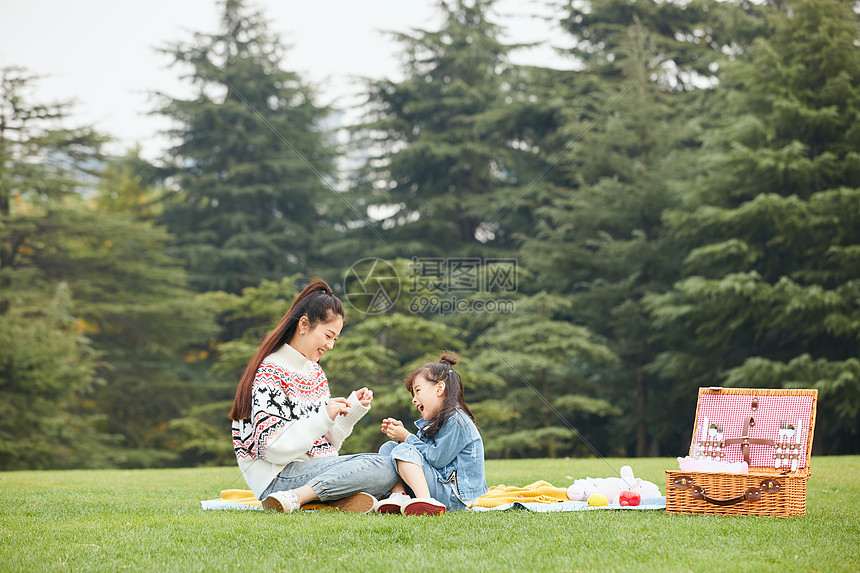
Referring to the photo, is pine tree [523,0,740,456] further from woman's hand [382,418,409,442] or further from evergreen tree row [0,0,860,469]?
woman's hand [382,418,409,442]

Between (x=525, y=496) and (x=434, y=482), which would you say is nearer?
(x=434, y=482)

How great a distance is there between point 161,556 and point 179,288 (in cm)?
1703

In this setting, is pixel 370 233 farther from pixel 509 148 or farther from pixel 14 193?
pixel 14 193

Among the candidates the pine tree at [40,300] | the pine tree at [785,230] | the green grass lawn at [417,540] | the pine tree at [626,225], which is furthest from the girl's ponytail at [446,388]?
the pine tree at [40,300]

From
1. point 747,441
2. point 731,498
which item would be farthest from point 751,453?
point 731,498

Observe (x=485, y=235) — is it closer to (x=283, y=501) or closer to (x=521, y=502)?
(x=521, y=502)

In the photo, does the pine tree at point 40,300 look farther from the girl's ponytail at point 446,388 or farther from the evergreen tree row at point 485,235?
the girl's ponytail at point 446,388

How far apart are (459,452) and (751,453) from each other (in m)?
1.56

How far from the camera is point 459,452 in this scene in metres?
4.26

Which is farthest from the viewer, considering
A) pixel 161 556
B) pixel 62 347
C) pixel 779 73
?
pixel 62 347

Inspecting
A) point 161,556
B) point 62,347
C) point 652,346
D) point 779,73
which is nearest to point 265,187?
point 62,347

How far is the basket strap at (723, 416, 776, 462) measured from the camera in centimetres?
424

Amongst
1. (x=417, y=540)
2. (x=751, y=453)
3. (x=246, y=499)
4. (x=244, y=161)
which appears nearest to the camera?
(x=417, y=540)

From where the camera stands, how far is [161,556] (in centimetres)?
293
